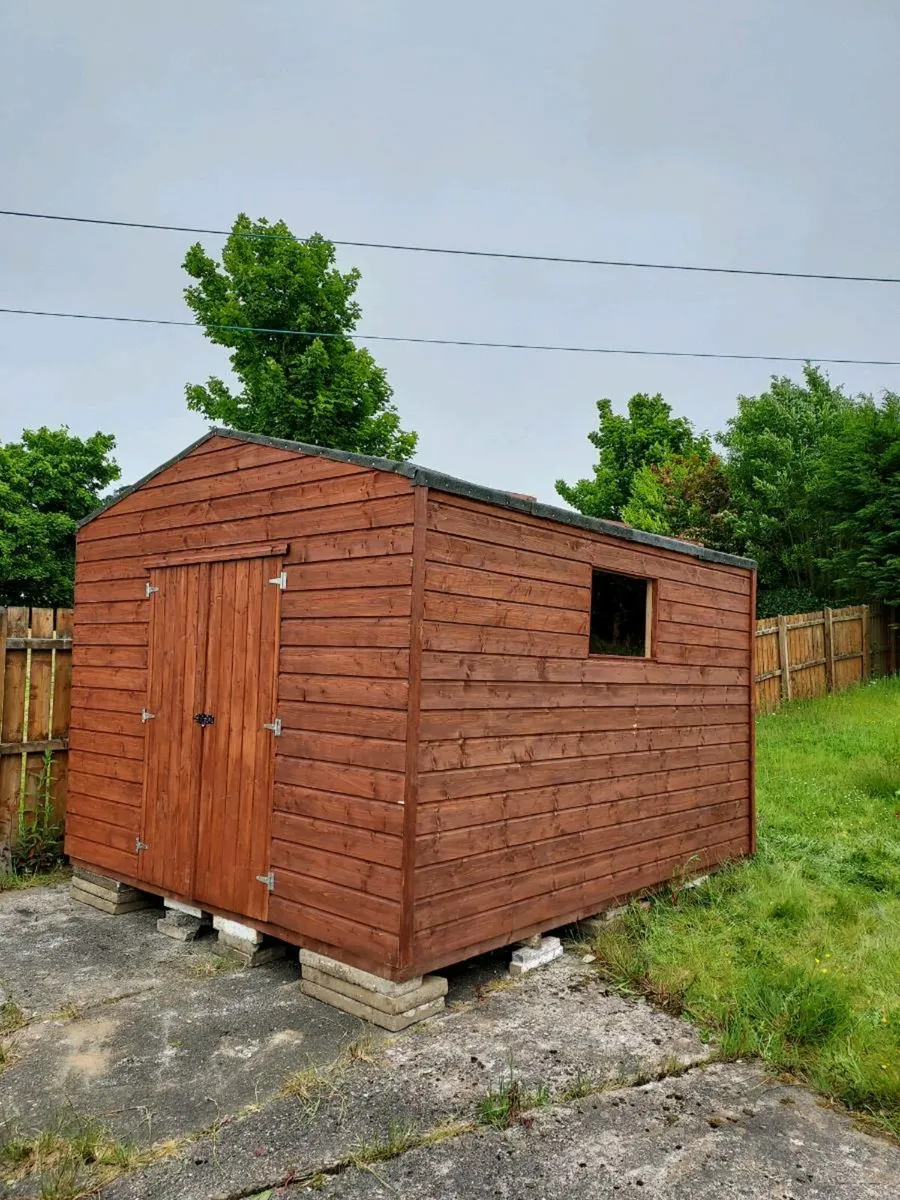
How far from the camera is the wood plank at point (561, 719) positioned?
3891mm

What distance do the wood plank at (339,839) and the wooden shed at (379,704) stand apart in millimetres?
12

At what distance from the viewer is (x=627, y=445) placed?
25812 millimetres

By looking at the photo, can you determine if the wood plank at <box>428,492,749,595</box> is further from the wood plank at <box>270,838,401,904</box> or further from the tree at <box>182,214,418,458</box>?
the tree at <box>182,214,418,458</box>

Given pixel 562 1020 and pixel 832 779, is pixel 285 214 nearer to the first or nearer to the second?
pixel 832 779

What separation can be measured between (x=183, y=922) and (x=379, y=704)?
6.84 feet

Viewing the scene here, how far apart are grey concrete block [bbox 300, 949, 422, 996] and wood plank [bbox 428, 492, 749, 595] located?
207 cm

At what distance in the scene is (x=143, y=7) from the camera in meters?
10.4

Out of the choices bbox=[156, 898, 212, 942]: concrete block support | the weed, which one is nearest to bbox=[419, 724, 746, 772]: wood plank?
bbox=[156, 898, 212, 942]: concrete block support

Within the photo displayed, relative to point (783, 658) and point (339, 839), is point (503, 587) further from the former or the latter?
point (783, 658)

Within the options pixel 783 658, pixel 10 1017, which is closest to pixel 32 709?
pixel 10 1017

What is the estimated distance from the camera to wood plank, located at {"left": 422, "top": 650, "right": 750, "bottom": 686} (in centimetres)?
393

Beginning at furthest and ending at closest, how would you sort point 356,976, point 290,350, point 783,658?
point 290,350 < point 783,658 < point 356,976

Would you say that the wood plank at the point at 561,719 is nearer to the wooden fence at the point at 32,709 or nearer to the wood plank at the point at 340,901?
the wood plank at the point at 340,901

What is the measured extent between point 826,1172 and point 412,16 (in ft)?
42.9
